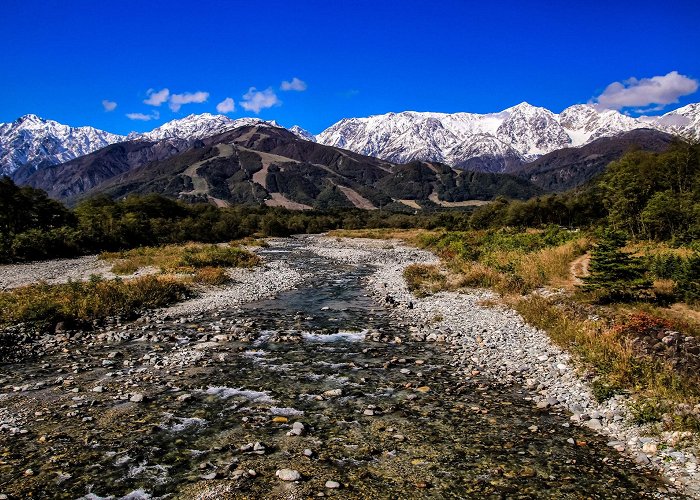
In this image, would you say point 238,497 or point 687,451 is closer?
point 238,497

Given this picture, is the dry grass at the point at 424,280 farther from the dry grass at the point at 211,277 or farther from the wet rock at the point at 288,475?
the wet rock at the point at 288,475

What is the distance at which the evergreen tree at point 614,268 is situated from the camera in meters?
20.5

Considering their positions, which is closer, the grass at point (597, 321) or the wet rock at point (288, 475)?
the wet rock at point (288, 475)

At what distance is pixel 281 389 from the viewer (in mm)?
13820

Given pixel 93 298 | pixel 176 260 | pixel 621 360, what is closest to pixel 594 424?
pixel 621 360

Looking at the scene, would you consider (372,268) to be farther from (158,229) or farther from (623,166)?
(158,229)

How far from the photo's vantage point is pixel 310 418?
1170cm

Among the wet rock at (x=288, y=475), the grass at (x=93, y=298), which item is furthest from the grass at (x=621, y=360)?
the grass at (x=93, y=298)

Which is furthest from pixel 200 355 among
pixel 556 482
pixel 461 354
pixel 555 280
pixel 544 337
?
pixel 555 280

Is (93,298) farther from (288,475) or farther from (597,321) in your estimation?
(597,321)

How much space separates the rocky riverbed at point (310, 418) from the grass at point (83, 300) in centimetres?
184

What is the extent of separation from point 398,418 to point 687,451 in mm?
6231

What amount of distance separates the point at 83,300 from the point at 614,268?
26.1m

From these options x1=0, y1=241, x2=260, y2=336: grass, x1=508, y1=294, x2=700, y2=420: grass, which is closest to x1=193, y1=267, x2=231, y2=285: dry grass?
x1=0, y1=241, x2=260, y2=336: grass
